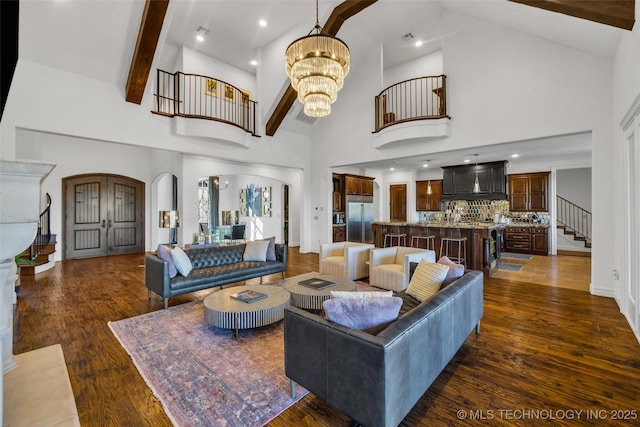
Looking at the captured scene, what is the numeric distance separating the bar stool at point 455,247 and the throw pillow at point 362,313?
4.78 m

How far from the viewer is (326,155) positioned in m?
8.48

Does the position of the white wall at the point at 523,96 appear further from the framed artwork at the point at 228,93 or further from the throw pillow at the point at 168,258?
the throw pillow at the point at 168,258

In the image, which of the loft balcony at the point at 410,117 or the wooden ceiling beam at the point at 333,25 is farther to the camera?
the loft balcony at the point at 410,117

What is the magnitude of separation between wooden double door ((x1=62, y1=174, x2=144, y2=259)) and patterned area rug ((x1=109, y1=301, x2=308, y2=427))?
626 centimetres

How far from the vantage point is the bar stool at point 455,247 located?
239 inches

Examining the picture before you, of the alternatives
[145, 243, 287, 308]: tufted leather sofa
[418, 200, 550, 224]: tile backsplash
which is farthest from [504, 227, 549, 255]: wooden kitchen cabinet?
[145, 243, 287, 308]: tufted leather sofa

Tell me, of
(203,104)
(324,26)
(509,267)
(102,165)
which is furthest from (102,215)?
(509,267)

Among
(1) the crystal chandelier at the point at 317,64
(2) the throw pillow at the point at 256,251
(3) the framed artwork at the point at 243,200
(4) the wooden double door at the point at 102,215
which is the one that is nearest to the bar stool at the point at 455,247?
(2) the throw pillow at the point at 256,251

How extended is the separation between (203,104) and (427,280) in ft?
21.8

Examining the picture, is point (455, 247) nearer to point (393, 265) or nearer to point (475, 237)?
point (475, 237)

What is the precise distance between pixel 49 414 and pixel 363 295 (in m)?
2.09

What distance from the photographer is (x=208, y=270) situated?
4.44m

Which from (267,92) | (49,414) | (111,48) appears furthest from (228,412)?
(267,92)

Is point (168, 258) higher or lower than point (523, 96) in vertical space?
lower
